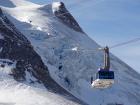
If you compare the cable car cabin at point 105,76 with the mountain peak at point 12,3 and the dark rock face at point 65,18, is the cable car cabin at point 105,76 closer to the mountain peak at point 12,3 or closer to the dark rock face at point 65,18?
the dark rock face at point 65,18

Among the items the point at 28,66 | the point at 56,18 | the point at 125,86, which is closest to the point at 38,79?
the point at 28,66

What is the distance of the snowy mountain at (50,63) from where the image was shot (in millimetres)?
122794

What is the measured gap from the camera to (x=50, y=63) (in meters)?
145

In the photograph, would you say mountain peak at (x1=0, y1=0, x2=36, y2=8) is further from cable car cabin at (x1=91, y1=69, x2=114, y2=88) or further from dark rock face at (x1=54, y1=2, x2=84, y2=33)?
cable car cabin at (x1=91, y1=69, x2=114, y2=88)

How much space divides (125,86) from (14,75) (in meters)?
38.7

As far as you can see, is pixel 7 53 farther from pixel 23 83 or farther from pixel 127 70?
pixel 127 70

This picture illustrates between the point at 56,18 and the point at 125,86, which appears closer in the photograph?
the point at 125,86

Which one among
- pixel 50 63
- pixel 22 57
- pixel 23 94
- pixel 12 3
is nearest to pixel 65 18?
pixel 12 3

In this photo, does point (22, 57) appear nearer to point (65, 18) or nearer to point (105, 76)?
point (65, 18)

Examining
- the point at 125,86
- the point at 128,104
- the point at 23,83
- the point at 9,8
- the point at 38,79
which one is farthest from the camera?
the point at 9,8

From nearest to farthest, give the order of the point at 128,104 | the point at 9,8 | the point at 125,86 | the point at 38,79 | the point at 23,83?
the point at 23,83 → the point at 38,79 → the point at 128,104 → the point at 125,86 → the point at 9,8

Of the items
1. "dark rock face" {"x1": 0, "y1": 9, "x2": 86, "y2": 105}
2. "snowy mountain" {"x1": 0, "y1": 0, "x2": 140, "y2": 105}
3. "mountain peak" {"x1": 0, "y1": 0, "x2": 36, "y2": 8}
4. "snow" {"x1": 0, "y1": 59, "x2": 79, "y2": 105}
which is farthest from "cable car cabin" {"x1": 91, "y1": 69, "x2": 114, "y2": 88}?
"mountain peak" {"x1": 0, "y1": 0, "x2": 36, "y2": 8}

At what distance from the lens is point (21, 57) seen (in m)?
137

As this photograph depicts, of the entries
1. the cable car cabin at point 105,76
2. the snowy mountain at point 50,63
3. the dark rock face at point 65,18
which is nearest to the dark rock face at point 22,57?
the snowy mountain at point 50,63
